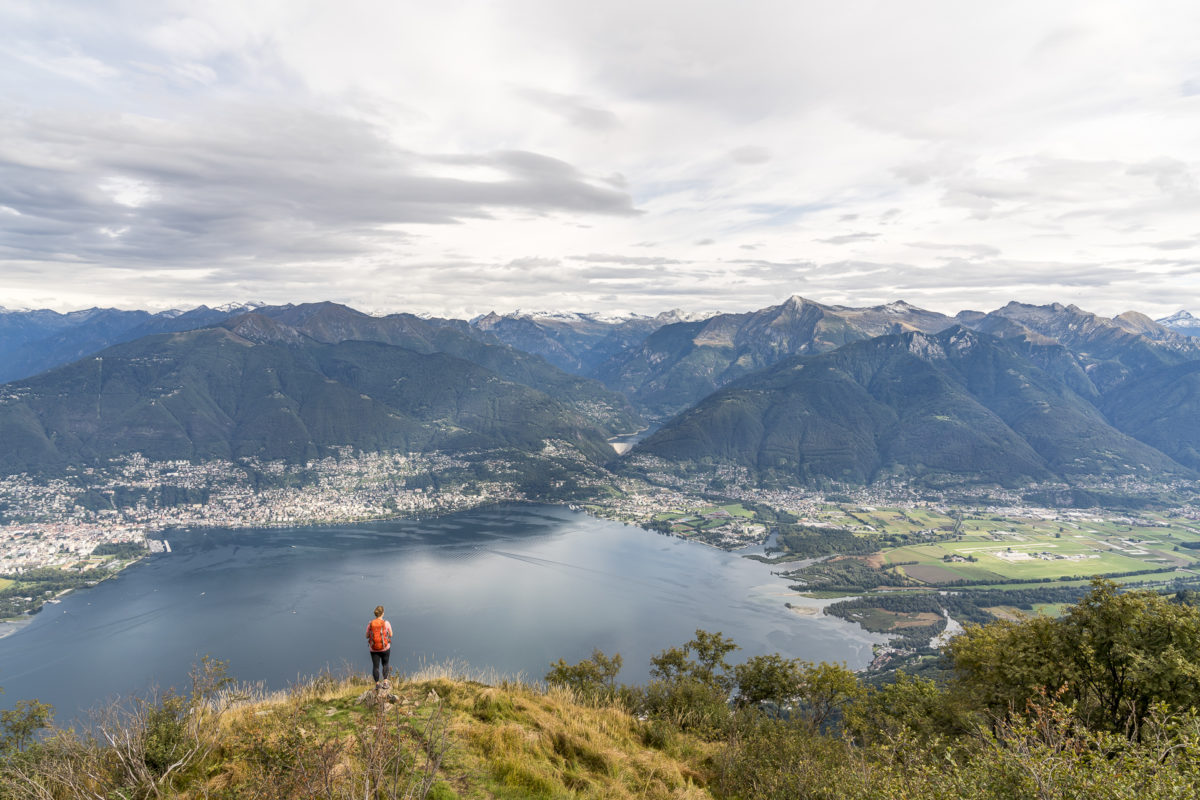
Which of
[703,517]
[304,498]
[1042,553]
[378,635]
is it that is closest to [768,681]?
[378,635]

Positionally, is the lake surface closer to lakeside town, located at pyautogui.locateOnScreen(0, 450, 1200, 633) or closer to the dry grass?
lakeside town, located at pyautogui.locateOnScreen(0, 450, 1200, 633)

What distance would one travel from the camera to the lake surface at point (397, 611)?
228 ft

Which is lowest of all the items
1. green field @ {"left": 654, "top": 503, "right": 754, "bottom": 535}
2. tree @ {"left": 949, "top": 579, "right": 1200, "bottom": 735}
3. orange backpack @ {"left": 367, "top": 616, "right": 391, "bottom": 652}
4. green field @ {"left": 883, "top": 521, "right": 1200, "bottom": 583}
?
green field @ {"left": 654, "top": 503, "right": 754, "bottom": 535}

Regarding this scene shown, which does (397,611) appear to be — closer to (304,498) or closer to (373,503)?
(373,503)

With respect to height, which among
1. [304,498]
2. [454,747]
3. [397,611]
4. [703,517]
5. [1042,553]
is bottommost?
[703,517]

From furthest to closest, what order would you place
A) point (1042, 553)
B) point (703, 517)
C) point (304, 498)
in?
point (304, 498) < point (703, 517) < point (1042, 553)

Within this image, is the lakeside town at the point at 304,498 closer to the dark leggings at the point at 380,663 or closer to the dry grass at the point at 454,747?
the dry grass at the point at 454,747

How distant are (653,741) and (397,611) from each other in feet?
272

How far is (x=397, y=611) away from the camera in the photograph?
8544 cm

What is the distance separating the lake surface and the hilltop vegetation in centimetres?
4973

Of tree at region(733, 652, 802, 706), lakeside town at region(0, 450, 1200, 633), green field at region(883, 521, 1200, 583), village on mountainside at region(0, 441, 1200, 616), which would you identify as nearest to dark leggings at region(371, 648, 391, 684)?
tree at region(733, 652, 802, 706)

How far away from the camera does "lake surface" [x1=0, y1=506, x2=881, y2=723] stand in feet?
228

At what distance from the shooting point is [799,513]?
159m

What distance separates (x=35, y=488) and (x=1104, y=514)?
11540 inches
